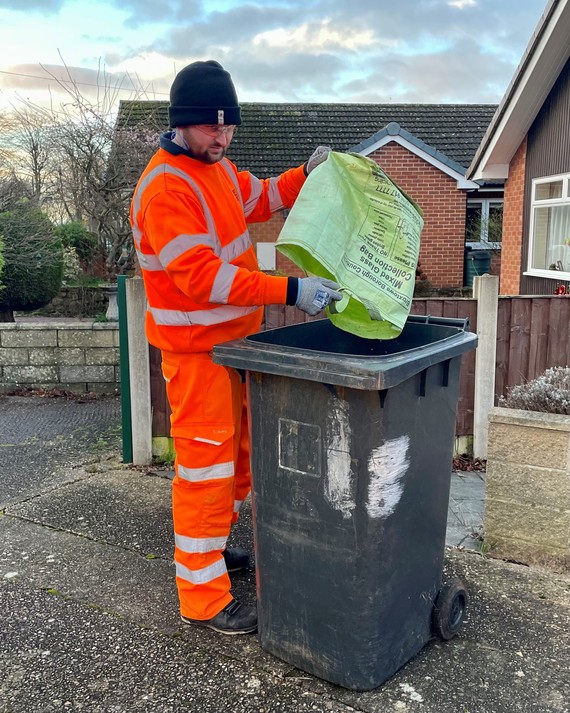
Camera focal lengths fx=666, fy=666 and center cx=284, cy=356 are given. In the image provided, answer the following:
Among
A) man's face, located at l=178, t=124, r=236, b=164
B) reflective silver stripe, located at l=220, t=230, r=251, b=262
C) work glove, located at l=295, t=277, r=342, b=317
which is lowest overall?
work glove, located at l=295, t=277, r=342, b=317

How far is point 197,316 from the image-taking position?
8.40ft

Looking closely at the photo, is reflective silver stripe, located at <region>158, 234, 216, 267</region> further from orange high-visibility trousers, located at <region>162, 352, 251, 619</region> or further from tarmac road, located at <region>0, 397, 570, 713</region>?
tarmac road, located at <region>0, 397, 570, 713</region>

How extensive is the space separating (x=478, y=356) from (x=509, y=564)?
1728 millimetres

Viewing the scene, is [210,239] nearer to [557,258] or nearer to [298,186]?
[298,186]

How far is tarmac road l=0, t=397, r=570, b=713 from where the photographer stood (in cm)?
227

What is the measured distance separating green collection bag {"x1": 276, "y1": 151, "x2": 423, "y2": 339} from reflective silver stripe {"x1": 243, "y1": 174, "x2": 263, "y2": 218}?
0.60 metres

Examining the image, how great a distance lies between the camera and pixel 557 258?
10.1 metres

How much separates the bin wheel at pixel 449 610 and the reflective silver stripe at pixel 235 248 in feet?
5.11

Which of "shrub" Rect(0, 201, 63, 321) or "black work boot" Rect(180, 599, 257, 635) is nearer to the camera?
"black work boot" Rect(180, 599, 257, 635)

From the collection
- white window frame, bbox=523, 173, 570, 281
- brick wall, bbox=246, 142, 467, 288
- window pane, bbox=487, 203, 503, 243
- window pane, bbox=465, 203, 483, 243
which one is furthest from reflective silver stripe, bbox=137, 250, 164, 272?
window pane, bbox=465, 203, 483, 243

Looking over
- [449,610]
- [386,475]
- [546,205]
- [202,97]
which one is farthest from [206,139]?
[546,205]

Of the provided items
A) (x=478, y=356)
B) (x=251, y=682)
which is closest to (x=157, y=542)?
(x=251, y=682)

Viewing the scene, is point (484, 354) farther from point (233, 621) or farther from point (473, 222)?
point (473, 222)

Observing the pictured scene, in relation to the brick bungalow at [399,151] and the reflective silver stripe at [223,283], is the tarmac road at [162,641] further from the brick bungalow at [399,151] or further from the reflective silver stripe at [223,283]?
the brick bungalow at [399,151]
